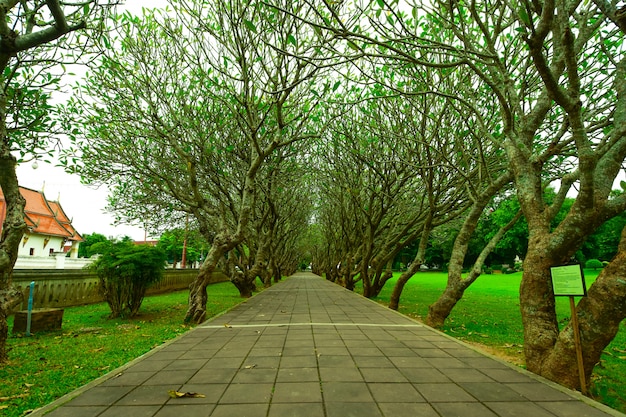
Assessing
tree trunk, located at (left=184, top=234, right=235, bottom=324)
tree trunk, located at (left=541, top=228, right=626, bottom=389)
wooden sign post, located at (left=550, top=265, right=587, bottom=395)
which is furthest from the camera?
tree trunk, located at (left=184, top=234, right=235, bottom=324)

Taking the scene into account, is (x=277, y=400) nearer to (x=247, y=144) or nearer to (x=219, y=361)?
(x=219, y=361)

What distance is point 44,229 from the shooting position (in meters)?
28.8

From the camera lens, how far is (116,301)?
350 inches

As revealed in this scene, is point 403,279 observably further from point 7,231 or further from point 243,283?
point 7,231

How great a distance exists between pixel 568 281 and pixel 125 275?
922 centimetres

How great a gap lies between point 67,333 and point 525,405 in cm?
813

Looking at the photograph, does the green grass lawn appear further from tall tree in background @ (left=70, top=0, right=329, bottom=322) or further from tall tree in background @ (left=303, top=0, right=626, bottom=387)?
tall tree in background @ (left=70, top=0, right=329, bottom=322)

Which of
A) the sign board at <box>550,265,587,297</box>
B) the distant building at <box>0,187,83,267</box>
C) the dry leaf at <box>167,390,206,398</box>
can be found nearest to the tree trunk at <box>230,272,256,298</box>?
Answer: the dry leaf at <box>167,390,206,398</box>

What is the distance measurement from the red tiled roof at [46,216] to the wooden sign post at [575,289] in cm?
3337

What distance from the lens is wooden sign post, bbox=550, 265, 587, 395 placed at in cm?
369

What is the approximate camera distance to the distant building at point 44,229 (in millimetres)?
27641

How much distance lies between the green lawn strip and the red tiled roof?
81.8 ft

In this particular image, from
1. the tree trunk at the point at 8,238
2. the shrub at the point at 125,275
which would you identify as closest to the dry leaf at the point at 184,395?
the tree trunk at the point at 8,238

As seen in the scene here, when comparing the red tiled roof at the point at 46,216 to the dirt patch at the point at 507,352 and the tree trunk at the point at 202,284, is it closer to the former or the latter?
the tree trunk at the point at 202,284
